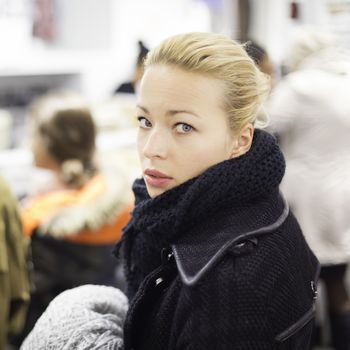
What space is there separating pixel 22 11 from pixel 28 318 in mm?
3435

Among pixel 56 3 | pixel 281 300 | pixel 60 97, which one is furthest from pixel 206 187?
pixel 56 3

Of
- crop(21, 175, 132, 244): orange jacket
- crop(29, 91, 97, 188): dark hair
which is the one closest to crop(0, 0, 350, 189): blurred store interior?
crop(29, 91, 97, 188): dark hair

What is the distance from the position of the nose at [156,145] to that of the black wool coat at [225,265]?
7 centimetres

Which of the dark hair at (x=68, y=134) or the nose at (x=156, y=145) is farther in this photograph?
the dark hair at (x=68, y=134)

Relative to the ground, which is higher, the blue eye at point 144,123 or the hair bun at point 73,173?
the blue eye at point 144,123

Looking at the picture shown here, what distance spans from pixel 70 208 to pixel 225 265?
119cm

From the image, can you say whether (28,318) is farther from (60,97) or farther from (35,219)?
(60,97)

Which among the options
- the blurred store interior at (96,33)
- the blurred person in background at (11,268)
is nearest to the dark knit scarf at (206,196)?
the blurred person in background at (11,268)

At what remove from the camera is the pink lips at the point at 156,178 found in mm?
961

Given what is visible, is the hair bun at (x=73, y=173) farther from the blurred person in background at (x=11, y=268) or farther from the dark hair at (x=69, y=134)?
the blurred person in background at (x=11, y=268)

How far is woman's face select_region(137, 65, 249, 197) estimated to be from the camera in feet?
3.01

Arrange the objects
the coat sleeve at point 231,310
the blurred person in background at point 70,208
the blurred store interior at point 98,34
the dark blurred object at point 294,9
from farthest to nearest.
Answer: the blurred store interior at point 98,34 < the dark blurred object at point 294,9 < the blurred person in background at point 70,208 < the coat sleeve at point 231,310

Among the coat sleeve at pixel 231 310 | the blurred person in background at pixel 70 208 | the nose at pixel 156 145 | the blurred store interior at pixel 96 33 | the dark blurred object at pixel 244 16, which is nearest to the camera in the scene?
the coat sleeve at pixel 231 310

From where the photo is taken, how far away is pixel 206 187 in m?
0.91
